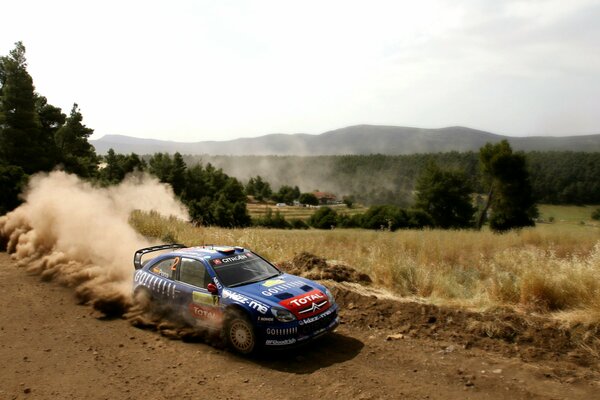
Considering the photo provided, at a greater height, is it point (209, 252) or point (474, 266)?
point (209, 252)

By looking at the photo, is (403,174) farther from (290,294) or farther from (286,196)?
(290,294)

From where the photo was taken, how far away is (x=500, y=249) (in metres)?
15.1

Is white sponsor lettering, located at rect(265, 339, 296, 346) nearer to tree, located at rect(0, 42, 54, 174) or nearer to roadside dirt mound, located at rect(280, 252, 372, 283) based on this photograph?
roadside dirt mound, located at rect(280, 252, 372, 283)

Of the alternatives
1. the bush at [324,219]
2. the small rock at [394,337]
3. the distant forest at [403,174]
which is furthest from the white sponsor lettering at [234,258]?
the bush at [324,219]

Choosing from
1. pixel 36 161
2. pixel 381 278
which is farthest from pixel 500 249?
pixel 36 161

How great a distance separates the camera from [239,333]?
A: 22.8 feet

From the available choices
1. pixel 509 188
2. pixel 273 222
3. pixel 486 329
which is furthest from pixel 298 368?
pixel 273 222

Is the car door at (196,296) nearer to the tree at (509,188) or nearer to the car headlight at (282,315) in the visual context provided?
the car headlight at (282,315)

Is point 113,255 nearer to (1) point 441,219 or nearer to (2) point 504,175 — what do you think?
(2) point 504,175

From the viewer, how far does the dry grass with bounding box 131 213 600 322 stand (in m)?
7.86

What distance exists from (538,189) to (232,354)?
93618 mm

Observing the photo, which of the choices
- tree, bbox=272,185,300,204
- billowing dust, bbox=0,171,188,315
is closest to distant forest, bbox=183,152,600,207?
tree, bbox=272,185,300,204

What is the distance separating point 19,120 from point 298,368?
32.9 metres

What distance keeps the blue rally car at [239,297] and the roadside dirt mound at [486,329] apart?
1430mm
